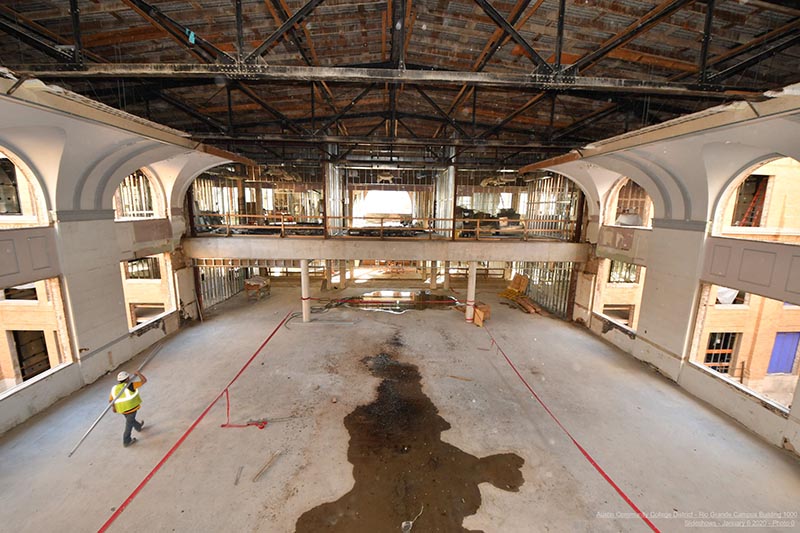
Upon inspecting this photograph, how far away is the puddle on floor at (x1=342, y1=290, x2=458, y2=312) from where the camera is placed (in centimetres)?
1549

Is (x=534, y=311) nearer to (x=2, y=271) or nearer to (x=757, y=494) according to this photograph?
(x=757, y=494)

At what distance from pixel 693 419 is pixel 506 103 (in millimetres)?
10617

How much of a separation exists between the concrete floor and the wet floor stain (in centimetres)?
20

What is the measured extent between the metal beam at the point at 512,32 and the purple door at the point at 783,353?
14.7 meters

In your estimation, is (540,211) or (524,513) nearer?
(524,513)

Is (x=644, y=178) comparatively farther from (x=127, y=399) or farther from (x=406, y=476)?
(x=127, y=399)

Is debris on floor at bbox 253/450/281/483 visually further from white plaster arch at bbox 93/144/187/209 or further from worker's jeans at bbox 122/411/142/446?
white plaster arch at bbox 93/144/187/209

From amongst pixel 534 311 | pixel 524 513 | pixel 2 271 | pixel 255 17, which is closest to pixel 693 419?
pixel 524 513

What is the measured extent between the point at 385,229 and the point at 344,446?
8205 mm

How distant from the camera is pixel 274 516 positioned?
16.0 feet

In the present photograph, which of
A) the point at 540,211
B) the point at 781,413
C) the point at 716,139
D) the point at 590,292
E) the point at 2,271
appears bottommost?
the point at 781,413

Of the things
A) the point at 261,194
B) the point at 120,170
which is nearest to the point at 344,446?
the point at 120,170

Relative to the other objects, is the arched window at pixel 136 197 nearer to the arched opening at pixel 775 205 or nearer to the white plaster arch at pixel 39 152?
the white plaster arch at pixel 39 152

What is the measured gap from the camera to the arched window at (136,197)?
1266 centimetres
